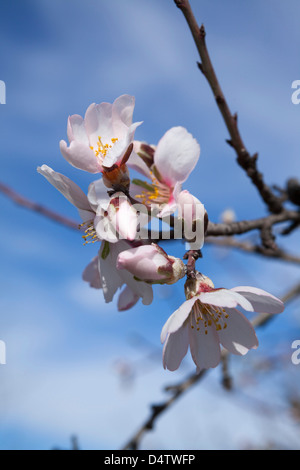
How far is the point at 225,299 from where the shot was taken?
917 mm

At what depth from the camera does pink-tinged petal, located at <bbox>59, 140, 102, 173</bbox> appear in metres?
0.96

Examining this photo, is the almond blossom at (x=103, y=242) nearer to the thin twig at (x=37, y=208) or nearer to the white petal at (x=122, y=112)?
the white petal at (x=122, y=112)

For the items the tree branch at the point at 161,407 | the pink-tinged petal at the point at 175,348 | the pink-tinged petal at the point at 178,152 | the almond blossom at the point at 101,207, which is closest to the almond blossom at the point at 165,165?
the pink-tinged petal at the point at 178,152

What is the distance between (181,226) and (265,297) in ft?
0.88

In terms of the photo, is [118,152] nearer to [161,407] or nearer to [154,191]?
[154,191]

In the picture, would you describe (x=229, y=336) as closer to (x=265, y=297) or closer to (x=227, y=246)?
(x=265, y=297)

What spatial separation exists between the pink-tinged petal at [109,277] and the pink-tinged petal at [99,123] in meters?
0.31

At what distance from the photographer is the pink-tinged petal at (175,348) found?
101 centimetres

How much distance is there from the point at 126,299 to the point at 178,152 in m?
0.42

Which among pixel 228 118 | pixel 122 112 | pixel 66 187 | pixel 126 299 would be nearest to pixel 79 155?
pixel 66 187

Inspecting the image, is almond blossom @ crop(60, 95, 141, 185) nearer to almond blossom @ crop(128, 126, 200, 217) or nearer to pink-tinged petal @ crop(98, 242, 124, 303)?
almond blossom @ crop(128, 126, 200, 217)
